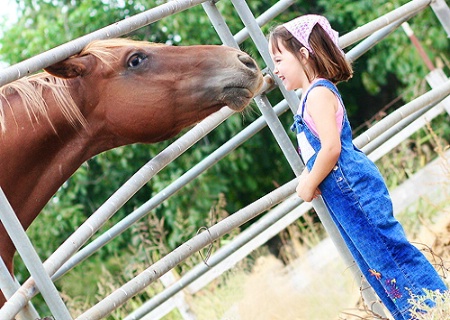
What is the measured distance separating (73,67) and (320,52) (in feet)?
2.97

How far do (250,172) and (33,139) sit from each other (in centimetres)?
772

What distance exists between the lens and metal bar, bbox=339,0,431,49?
10.9 ft

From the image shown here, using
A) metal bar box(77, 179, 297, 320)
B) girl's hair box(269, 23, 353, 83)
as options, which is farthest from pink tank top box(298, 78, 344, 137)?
metal bar box(77, 179, 297, 320)

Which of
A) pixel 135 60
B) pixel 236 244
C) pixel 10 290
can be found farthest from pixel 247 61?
pixel 10 290

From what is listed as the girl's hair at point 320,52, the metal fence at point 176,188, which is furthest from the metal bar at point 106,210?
the girl's hair at point 320,52

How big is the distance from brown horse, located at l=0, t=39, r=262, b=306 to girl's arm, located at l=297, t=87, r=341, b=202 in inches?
19.1

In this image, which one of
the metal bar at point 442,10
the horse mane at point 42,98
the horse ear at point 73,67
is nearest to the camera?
the horse ear at point 73,67

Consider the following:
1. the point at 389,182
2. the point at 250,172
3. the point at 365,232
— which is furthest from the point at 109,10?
the point at 365,232

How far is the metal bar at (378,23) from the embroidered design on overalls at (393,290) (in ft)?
3.20

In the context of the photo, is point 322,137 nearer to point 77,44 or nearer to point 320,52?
point 320,52

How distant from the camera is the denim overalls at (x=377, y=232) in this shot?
275 cm

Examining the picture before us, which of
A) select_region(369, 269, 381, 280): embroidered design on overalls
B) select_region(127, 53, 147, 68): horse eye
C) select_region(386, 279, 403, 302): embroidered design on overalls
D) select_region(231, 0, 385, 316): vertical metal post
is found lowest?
select_region(386, 279, 403, 302): embroidered design on overalls

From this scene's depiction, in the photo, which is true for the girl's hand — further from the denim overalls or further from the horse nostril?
the horse nostril

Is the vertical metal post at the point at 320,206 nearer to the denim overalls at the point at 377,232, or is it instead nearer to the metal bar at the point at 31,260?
the denim overalls at the point at 377,232
